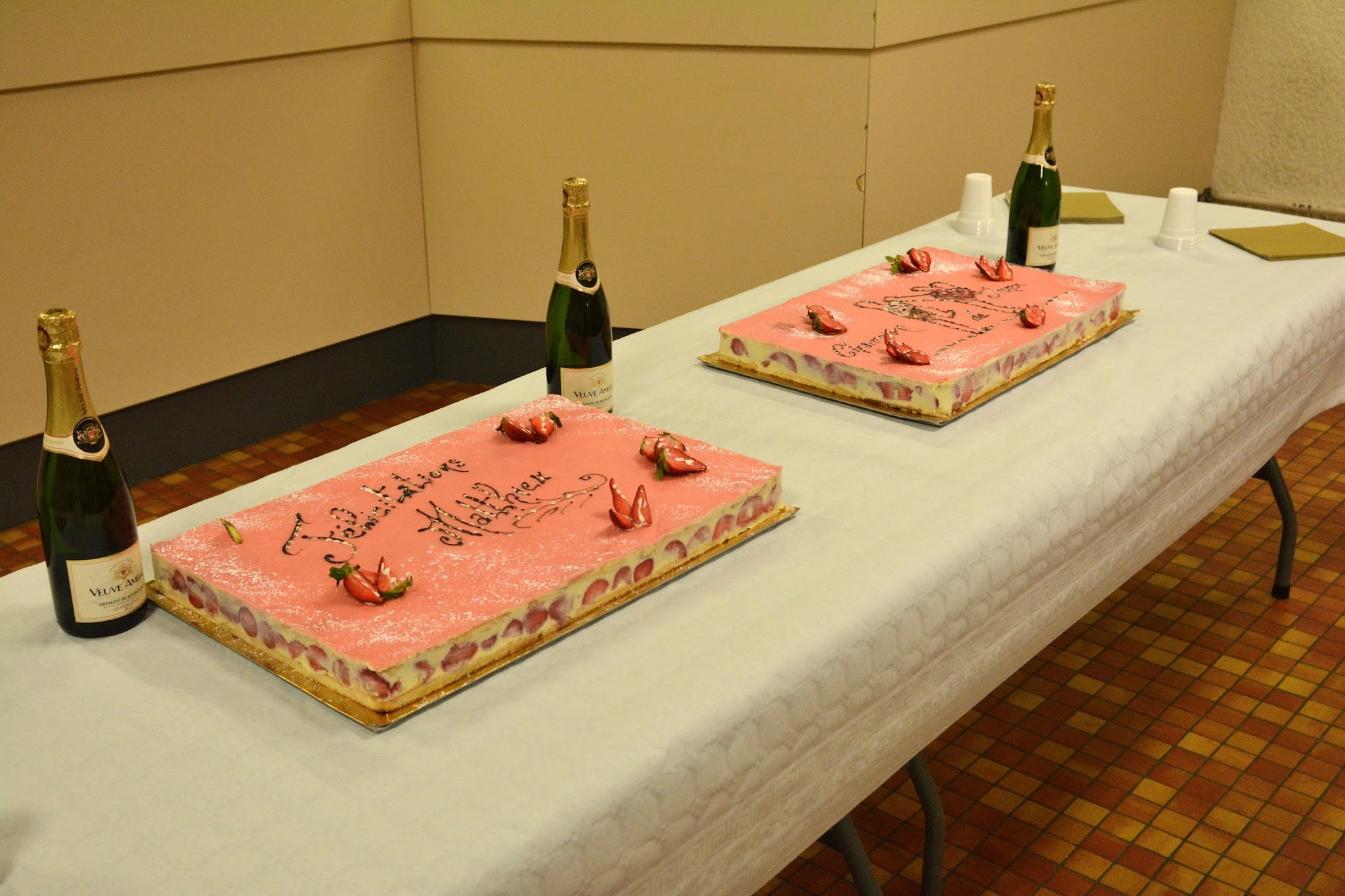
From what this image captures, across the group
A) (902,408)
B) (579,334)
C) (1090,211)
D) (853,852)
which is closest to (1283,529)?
(1090,211)

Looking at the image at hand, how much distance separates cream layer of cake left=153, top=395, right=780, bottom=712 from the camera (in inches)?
38.8

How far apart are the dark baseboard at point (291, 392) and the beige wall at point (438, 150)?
0.05 meters

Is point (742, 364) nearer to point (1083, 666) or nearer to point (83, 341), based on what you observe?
point (1083, 666)

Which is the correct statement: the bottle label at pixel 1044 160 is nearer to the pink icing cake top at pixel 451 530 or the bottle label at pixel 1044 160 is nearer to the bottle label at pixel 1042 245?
the bottle label at pixel 1042 245

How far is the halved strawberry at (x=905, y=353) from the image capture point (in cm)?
149

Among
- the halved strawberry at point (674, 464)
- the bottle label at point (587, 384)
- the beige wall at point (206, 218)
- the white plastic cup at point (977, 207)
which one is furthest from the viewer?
the beige wall at point (206, 218)

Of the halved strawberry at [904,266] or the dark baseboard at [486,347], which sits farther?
the dark baseboard at [486,347]

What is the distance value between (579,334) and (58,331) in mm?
596

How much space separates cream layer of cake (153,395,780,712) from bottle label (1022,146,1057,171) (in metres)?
0.88

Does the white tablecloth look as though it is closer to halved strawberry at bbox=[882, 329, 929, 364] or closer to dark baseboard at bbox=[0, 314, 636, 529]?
halved strawberry at bbox=[882, 329, 929, 364]

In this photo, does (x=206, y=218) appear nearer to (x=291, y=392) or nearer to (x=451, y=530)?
(x=291, y=392)

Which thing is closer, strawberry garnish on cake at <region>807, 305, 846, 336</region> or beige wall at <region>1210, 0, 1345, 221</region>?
strawberry garnish on cake at <region>807, 305, 846, 336</region>

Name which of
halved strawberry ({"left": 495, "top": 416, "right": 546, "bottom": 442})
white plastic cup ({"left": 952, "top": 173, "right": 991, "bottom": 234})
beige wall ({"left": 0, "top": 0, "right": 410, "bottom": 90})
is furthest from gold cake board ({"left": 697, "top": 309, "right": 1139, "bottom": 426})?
beige wall ({"left": 0, "top": 0, "right": 410, "bottom": 90})

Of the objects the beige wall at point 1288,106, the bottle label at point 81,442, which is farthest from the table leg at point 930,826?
the beige wall at point 1288,106
